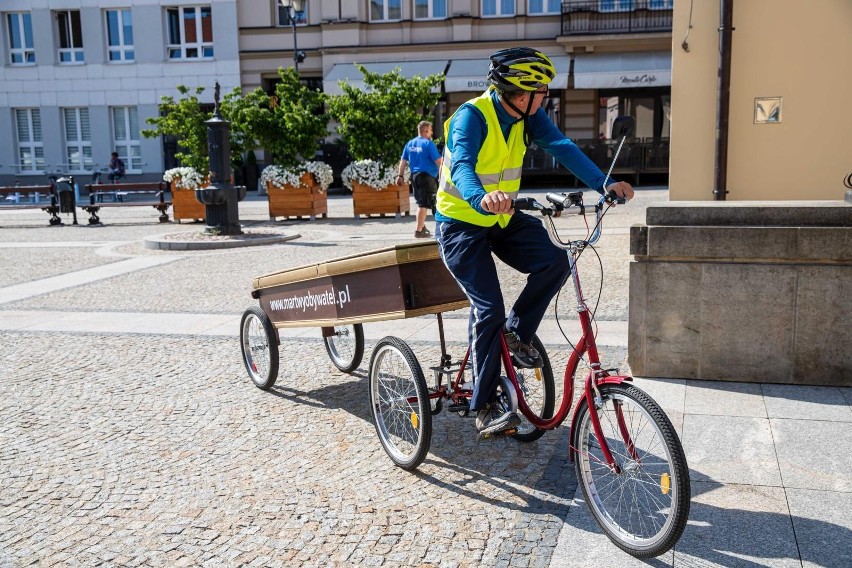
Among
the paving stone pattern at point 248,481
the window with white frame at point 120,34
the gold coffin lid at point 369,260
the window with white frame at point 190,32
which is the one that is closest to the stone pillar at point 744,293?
the paving stone pattern at point 248,481

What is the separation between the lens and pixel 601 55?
2988 cm

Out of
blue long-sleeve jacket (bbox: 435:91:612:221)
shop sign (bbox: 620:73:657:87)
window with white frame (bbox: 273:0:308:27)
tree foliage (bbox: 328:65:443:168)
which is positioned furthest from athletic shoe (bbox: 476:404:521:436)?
window with white frame (bbox: 273:0:308:27)

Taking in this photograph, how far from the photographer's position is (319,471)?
13.7ft

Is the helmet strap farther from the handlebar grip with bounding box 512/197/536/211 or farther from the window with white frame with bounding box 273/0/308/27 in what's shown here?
the window with white frame with bounding box 273/0/308/27

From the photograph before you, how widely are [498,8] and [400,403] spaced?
1150 inches

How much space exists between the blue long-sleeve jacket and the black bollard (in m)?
11.3

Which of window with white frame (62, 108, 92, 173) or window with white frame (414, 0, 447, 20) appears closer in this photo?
window with white frame (414, 0, 447, 20)

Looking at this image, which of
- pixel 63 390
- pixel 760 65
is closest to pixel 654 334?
pixel 63 390

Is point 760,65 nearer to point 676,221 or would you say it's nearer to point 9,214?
point 676,221

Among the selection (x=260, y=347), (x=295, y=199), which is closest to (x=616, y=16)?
(x=295, y=199)

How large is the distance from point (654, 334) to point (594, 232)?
195cm

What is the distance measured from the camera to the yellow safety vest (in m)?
→ 3.86

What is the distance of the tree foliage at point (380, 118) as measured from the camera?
18453 mm

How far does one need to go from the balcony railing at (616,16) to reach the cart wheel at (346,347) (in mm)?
25615
